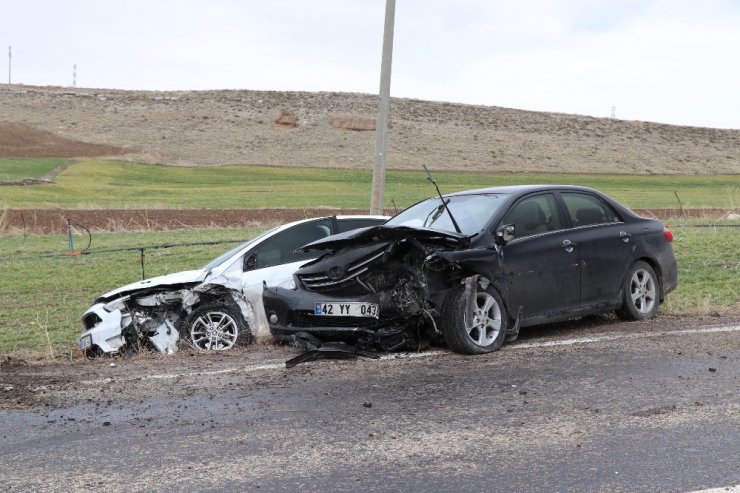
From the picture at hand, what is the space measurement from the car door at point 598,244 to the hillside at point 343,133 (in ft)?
202

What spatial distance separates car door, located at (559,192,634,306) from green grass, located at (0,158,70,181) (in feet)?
145

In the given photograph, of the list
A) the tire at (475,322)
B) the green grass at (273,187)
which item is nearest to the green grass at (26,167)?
the green grass at (273,187)

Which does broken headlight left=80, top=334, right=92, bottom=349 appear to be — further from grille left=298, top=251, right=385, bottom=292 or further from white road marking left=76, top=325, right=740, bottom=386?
grille left=298, top=251, right=385, bottom=292

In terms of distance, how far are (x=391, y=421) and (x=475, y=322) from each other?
2515mm

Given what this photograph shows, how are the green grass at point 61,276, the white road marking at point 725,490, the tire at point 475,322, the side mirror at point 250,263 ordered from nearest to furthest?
the white road marking at point 725,490, the tire at point 475,322, the side mirror at point 250,263, the green grass at point 61,276

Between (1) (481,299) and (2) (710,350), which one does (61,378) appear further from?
(2) (710,350)

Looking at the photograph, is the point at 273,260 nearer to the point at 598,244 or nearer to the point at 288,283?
the point at 288,283

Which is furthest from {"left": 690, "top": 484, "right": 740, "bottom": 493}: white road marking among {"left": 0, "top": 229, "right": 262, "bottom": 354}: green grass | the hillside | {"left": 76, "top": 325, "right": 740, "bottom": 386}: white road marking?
the hillside

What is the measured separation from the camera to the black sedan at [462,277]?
8297 mm

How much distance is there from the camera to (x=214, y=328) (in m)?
9.34

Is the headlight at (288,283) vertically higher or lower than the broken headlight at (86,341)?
higher

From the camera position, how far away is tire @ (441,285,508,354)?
8172 mm

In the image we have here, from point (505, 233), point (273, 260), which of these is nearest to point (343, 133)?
point (273, 260)

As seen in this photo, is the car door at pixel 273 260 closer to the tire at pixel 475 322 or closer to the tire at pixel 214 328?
the tire at pixel 214 328
